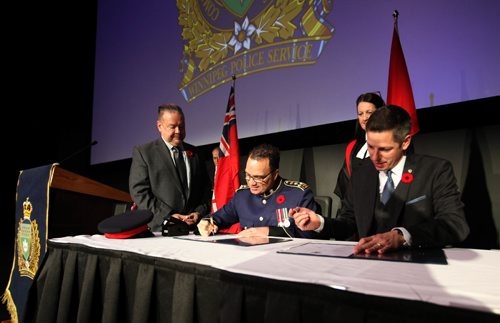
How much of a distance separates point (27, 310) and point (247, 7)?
305 cm

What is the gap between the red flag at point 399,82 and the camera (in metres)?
2.56

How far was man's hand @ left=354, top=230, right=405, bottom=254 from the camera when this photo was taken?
109cm

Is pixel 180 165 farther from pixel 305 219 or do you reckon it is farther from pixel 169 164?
pixel 305 219

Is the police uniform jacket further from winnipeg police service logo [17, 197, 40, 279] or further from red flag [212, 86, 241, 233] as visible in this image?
red flag [212, 86, 241, 233]

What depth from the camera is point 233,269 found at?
0.92 meters

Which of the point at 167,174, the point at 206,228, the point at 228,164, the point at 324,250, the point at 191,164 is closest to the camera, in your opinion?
the point at 324,250

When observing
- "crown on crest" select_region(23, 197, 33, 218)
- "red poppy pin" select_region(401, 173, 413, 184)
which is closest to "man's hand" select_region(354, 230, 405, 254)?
"red poppy pin" select_region(401, 173, 413, 184)

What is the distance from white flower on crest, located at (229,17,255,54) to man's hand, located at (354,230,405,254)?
9.26 ft

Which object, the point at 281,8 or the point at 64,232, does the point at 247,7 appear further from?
the point at 64,232

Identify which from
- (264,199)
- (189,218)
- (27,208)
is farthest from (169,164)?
(27,208)

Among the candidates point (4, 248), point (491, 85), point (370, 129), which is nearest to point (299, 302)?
point (370, 129)

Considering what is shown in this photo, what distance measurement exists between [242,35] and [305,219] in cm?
267

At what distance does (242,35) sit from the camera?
11.9ft

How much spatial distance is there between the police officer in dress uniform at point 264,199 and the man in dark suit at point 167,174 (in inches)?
13.1
